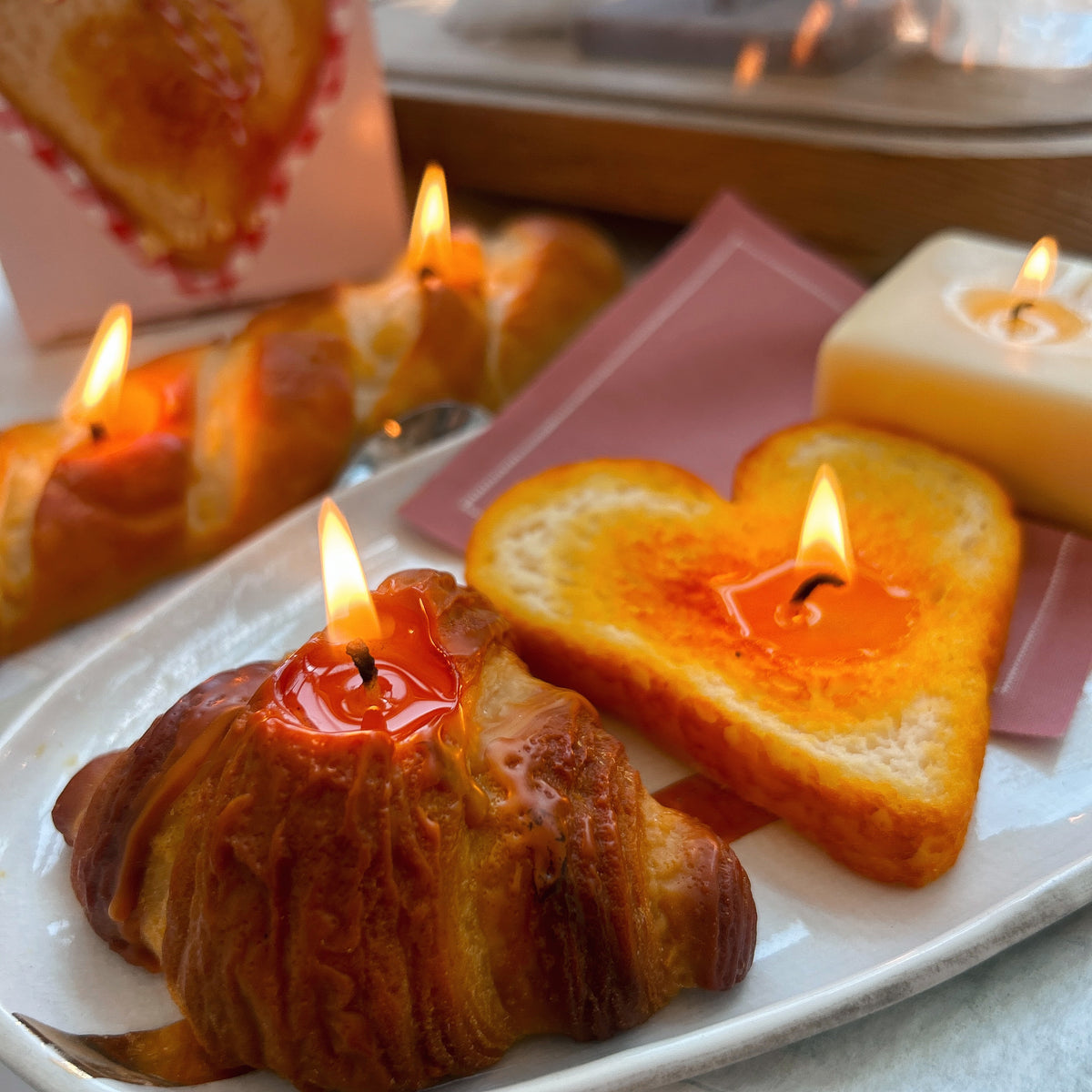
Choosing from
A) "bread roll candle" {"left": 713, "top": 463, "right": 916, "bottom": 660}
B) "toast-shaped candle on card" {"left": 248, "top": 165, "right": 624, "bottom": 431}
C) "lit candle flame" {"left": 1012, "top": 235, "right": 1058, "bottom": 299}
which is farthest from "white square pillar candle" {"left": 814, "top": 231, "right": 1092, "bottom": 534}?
"toast-shaped candle on card" {"left": 248, "top": 165, "right": 624, "bottom": 431}

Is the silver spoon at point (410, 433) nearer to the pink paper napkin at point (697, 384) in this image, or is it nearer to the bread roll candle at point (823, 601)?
the pink paper napkin at point (697, 384)

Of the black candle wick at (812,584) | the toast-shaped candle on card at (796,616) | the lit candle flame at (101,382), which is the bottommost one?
the toast-shaped candle on card at (796,616)

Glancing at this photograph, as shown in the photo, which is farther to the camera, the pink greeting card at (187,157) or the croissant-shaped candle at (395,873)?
the pink greeting card at (187,157)

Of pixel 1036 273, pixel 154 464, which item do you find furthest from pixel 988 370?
pixel 154 464

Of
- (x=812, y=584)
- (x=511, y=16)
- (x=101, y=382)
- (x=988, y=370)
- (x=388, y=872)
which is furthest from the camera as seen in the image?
(x=511, y=16)

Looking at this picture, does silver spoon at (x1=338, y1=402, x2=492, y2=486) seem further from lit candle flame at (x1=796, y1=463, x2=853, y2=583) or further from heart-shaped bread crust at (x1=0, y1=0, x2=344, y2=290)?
lit candle flame at (x1=796, y1=463, x2=853, y2=583)

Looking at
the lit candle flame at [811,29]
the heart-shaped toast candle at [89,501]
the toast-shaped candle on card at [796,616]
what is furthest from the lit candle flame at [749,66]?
A: the heart-shaped toast candle at [89,501]

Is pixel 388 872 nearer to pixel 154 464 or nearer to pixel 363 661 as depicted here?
pixel 363 661
